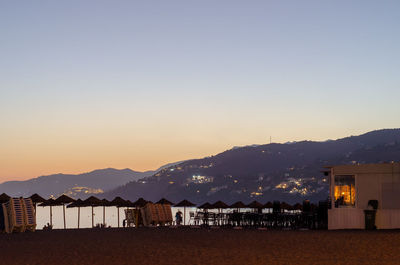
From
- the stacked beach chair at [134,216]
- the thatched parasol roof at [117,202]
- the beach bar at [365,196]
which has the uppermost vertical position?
the beach bar at [365,196]

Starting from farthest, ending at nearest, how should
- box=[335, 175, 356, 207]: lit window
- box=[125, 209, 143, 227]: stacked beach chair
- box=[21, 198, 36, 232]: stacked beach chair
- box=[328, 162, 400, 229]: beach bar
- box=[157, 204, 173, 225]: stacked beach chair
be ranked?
box=[157, 204, 173, 225]: stacked beach chair
box=[125, 209, 143, 227]: stacked beach chair
box=[335, 175, 356, 207]: lit window
box=[21, 198, 36, 232]: stacked beach chair
box=[328, 162, 400, 229]: beach bar

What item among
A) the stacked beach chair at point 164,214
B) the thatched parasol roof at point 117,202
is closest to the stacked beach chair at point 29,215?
the stacked beach chair at point 164,214

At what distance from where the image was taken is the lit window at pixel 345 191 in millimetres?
28109

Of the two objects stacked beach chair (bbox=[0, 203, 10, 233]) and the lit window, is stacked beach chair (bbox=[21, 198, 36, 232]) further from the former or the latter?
the lit window

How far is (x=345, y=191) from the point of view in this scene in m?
28.5

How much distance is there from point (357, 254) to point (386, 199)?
12.6m

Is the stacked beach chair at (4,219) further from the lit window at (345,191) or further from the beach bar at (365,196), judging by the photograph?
the lit window at (345,191)

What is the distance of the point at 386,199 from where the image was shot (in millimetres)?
27703

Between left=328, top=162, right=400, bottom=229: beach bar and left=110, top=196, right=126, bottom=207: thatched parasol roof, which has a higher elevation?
left=328, top=162, right=400, bottom=229: beach bar

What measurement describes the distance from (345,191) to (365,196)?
3.19 ft

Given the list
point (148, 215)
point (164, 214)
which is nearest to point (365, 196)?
point (148, 215)

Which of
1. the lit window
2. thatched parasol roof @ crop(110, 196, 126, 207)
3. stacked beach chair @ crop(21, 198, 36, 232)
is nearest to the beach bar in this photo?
the lit window

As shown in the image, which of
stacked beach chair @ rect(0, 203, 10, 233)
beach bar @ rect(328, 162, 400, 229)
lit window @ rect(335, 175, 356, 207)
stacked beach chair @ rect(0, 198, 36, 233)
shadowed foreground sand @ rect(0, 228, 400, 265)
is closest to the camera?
shadowed foreground sand @ rect(0, 228, 400, 265)

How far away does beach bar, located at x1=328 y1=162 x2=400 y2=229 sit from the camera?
90.2ft
